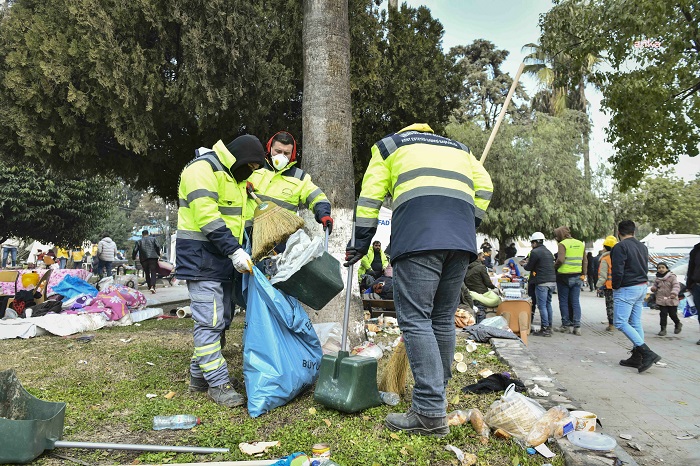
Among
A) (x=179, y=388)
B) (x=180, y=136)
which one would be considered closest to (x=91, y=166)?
(x=180, y=136)

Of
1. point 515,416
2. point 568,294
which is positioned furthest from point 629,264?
point 515,416

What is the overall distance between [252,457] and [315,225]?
10.2ft

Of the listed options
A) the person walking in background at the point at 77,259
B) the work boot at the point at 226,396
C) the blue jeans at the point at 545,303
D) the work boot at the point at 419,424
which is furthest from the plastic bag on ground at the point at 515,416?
the person walking in background at the point at 77,259

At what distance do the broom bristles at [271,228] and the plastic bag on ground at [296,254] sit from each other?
0.08m

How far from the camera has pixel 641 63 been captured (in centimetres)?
1013

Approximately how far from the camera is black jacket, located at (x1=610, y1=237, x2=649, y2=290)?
6.59 metres

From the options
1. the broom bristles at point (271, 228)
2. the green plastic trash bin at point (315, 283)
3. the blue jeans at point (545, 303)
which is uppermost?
the broom bristles at point (271, 228)

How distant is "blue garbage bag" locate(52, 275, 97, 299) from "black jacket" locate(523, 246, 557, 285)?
7477 millimetres

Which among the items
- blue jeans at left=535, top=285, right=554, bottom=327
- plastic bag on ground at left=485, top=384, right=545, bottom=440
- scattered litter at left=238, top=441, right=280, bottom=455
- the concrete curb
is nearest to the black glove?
scattered litter at left=238, top=441, right=280, bottom=455

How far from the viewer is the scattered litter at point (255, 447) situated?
2.82 metres

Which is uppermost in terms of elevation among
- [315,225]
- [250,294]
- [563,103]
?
[563,103]

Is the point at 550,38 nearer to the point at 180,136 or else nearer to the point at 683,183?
the point at 180,136

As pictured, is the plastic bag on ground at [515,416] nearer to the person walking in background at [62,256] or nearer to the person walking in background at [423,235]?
the person walking in background at [423,235]

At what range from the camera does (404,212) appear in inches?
124
